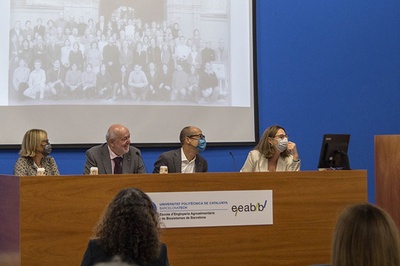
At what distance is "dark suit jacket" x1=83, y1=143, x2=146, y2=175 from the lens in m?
5.20

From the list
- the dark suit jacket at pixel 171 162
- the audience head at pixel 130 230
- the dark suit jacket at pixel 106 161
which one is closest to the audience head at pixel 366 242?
the audience head at pixel 130 230

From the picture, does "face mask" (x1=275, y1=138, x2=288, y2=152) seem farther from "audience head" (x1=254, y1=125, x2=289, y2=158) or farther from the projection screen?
the projection screen

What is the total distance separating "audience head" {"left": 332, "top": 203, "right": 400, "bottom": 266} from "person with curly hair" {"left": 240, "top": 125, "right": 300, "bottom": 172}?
141 inches

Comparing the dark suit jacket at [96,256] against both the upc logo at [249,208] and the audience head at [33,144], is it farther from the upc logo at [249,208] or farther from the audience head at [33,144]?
the audience head at [33,144]

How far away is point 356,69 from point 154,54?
6.69 ft

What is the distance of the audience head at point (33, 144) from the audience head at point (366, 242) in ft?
12.1

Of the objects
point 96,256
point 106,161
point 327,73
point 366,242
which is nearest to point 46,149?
point 106,161

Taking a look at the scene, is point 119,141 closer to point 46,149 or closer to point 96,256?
Answer: point 46,149

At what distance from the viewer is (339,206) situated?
14.6 feet

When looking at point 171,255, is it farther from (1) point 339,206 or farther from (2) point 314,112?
(2) point 314,112

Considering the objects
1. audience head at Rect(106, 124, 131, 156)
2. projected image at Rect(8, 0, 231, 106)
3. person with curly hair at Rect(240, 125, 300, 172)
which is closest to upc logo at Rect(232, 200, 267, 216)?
person with curly hair at Rect(240, 125, 300, 172)

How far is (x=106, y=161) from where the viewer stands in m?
5.24

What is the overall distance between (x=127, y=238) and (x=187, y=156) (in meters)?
3.01

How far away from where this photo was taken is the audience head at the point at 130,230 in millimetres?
2531
